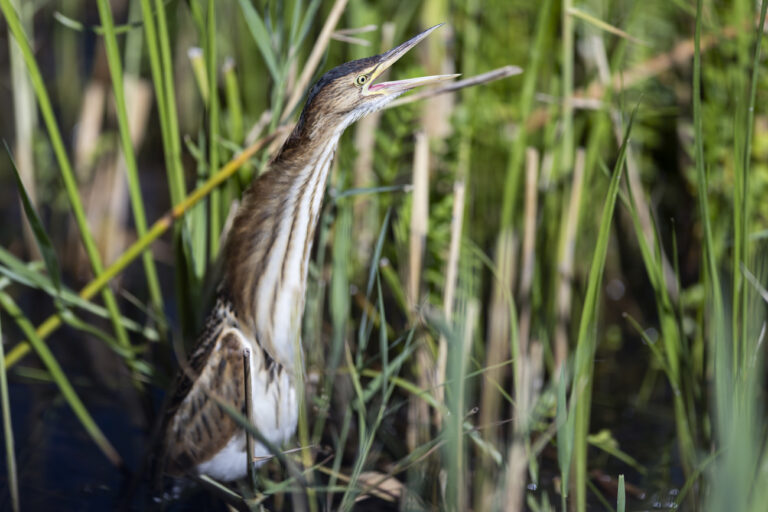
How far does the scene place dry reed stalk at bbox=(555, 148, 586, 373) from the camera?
1745mm

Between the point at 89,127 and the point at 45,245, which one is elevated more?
the point at 89,127

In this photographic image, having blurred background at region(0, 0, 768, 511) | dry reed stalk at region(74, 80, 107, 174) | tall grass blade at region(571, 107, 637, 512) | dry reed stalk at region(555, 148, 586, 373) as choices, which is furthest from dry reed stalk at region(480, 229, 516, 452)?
dry reed stalk at region(74, 80, 107, 174)

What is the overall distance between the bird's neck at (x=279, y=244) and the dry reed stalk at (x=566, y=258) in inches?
23.8

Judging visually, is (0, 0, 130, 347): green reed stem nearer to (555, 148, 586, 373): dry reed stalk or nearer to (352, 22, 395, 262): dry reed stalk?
(352, 22, 395, 262): dry reed stalk

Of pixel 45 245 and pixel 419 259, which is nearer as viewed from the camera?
pixel 45 245

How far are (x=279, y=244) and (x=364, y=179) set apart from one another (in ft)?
2.07

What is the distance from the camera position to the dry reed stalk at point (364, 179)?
2.01 meters

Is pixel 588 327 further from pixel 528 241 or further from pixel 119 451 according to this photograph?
pixel 119 451

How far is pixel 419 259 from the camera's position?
1709 millimetres

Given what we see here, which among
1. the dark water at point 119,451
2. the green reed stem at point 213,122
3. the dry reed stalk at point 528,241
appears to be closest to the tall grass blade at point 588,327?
the dark water at point 119,451

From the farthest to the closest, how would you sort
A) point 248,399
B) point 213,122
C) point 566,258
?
1. point 566,258
2. point 213,122
3. point 248,399

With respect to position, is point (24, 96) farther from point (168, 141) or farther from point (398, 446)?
point (398, 446)

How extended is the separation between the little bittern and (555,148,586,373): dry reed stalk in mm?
594

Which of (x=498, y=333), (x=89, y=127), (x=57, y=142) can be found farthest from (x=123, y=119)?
(x=89, y=127)
